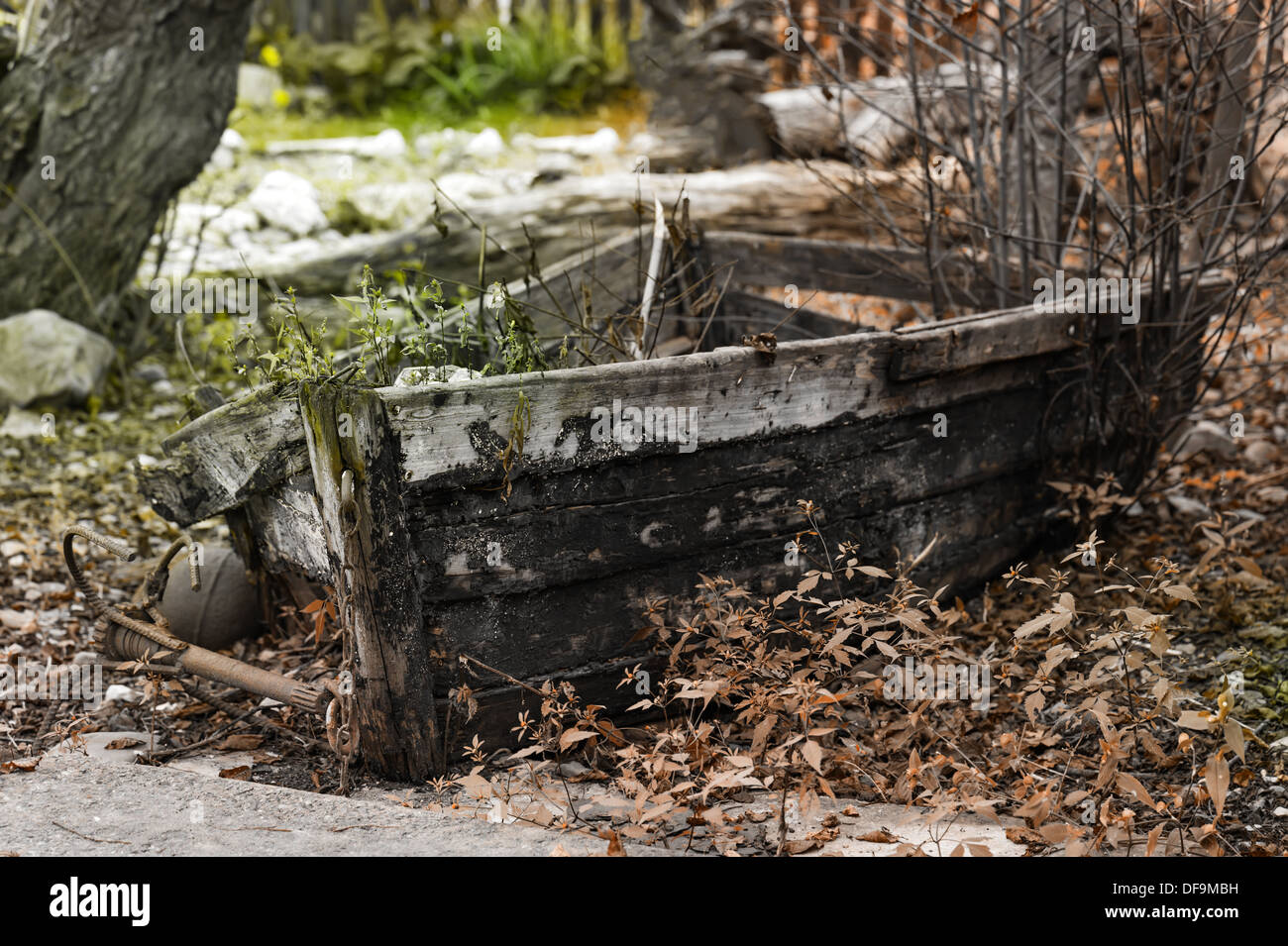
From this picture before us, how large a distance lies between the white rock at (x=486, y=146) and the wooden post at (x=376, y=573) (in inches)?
318

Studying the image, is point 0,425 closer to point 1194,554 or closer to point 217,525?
point 217,525

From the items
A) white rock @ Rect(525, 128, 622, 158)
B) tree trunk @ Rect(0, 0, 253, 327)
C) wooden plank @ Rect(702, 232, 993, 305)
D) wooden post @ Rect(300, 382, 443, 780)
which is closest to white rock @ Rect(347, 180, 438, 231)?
white rock @ Rect(525, 128, 622, 158)

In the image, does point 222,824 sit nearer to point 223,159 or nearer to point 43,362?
point 43,362

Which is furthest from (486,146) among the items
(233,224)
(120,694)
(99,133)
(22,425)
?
(120,694)

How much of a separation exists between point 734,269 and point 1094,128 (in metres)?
3.35

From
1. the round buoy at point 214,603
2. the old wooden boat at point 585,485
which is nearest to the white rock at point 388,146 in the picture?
the round buoy at point 214,603

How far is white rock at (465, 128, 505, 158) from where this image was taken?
10578 millimetres

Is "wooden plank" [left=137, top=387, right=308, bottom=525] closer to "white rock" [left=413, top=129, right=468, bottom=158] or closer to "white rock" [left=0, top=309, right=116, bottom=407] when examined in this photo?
"white rock" [left=0, top=309, right=116, bottom=407]

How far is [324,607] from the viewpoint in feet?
10.8

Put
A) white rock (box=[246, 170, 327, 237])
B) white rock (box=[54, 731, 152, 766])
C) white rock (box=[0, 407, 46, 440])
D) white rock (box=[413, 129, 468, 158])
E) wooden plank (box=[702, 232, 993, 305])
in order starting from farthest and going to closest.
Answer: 1. white rock (box=[413, 129, 468, 158])
2. white rock (box=[246, 170, 327, 237])
3. white rock (box=[0, 407, 46, 440])
4. wooden plank (box=[702, 232, 993, 305])
5. white rock (box=[54, 731, 152, 766])

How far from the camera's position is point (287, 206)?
890 cm

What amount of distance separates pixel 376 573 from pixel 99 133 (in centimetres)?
Answer: 448

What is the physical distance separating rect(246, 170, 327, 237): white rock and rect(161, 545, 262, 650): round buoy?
531cm
